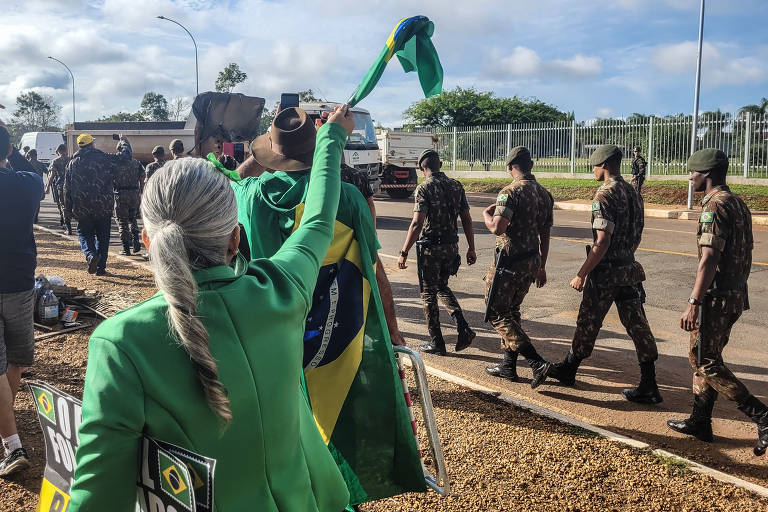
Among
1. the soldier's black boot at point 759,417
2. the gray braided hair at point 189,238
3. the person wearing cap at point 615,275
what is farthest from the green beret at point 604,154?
the gray braided hair at point 189,238

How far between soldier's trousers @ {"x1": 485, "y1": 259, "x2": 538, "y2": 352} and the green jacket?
387 centimetres

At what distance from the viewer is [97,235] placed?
33.2 feet

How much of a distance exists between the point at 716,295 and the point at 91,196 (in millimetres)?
8451

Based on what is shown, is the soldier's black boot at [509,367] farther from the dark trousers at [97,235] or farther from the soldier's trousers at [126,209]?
the soldier's trousers at [126,209]

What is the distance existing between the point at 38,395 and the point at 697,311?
3950 mm

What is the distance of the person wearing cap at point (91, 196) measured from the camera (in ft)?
32.0

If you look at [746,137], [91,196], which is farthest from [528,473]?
[746,137]

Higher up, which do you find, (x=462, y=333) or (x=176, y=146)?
(x=176, y=146)

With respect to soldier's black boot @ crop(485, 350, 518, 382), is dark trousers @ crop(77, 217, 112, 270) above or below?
above

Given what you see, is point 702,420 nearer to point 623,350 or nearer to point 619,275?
point 619,275

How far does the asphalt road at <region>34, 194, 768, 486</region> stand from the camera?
4512 millimetres

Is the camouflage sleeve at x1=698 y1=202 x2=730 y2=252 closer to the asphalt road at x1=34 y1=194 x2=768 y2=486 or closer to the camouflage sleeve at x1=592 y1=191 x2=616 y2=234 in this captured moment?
the camouflage sleeve at x1=592 y1=191 x2=616 y2=234

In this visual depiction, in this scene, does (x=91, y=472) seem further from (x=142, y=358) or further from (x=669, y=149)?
(x=669, y=149)

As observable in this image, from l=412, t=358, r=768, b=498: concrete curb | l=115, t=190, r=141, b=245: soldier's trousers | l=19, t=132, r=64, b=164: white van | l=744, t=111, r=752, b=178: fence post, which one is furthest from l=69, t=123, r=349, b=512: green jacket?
l=19, t=132, r=64, b=164: white van
